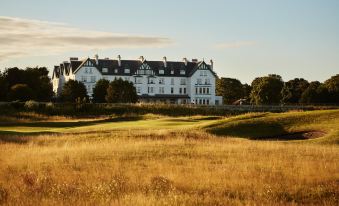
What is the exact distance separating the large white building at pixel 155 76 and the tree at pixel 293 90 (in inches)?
679

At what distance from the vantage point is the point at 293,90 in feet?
468

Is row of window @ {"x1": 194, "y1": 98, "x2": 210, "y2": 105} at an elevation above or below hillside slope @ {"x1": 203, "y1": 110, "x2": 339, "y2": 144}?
above

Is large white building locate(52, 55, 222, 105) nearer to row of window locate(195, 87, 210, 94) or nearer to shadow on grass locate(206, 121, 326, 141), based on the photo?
row of window locate(195, 87, 210, 94)

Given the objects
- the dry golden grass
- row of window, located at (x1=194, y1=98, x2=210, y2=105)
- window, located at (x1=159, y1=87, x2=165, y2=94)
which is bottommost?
the dry golden grass

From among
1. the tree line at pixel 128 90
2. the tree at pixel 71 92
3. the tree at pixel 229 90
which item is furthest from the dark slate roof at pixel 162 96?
the tree at pixel 229 90

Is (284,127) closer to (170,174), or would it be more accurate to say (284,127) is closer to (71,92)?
(170,174)

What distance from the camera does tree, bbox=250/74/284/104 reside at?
463 feet

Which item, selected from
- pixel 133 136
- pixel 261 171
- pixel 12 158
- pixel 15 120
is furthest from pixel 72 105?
pixel 261 171

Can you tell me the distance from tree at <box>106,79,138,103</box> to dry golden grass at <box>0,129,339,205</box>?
72.0 meters

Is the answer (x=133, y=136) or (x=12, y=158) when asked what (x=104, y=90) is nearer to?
(x=133, y=136)

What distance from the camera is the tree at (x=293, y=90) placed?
141500 mm

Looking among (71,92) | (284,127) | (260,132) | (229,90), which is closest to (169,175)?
(260,132)

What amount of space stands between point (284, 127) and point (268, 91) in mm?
102911

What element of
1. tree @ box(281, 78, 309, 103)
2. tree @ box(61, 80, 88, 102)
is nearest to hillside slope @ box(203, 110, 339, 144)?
tree @ box(61, 80, 88, 102)
